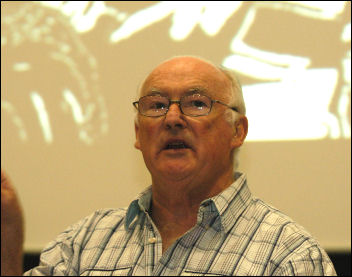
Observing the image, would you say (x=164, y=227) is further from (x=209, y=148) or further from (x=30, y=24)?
(x=30, y=24)

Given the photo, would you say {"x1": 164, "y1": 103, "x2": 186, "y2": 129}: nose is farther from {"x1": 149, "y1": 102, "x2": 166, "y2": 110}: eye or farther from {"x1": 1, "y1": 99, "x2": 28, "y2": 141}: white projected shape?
{"x1": 1, "y1": 99, "x2": 28, "y2": 141}: white projected shape

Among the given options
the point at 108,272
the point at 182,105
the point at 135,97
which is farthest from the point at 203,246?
the point at 135,97

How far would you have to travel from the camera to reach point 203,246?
160 cm

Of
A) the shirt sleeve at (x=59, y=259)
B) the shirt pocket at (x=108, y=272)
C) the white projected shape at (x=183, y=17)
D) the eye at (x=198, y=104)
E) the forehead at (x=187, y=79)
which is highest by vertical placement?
the white projected shape at (x=183, y=17)

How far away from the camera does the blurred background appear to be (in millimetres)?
2219

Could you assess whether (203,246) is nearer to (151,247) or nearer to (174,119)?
(151,247)

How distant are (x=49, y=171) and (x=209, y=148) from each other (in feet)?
3.06

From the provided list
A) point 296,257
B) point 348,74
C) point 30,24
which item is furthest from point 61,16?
point 296,257

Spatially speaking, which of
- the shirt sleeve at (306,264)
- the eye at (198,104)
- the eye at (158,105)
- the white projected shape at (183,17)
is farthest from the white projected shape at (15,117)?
the shirt sleeve at (306,264)

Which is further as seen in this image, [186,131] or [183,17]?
[183,17]

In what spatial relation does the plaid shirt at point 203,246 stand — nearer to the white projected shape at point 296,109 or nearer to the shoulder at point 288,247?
the shoulder at point 288,247

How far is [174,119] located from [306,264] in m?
0.56

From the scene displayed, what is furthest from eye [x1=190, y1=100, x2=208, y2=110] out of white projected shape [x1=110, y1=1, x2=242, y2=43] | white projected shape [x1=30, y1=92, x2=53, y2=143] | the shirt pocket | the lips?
white projected shape [x1=30, y1=92, x2=53, y2=143]

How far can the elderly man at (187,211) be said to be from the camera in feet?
5.13
